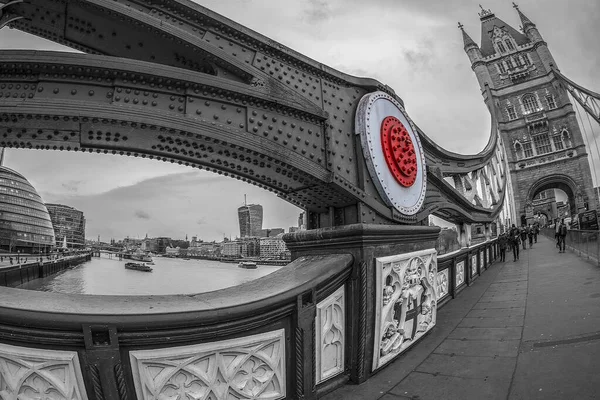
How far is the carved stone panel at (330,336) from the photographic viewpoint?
2.52 m

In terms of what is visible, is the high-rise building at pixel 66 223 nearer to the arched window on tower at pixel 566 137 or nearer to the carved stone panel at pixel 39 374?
the carved stone panel at pixel 39 374

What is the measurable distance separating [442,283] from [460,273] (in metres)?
1.75

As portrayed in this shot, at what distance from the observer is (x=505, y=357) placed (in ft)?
10.1

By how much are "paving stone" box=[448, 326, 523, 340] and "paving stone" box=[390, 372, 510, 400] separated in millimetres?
1236

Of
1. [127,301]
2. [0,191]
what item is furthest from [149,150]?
[0,191]

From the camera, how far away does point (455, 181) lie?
38.7ft

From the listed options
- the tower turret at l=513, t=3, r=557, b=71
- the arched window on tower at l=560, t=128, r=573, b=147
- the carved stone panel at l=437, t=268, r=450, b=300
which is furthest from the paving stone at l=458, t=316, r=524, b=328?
the tower turret at l=513, t=3, r=557, b=71

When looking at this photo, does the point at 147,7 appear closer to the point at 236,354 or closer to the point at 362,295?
the point at 236,354

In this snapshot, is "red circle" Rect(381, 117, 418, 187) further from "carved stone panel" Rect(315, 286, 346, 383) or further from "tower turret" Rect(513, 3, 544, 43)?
"tower turret" Rect(513, 3, 544, 43)

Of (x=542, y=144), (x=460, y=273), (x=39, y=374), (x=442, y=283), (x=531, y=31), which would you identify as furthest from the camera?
(x=531, y=31)

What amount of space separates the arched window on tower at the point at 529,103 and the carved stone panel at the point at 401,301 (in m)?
62.3

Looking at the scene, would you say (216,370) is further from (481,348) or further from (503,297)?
(503,297)

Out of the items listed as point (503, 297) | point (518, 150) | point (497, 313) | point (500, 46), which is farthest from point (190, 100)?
point (500, 46)

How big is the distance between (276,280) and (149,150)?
1335 mm
